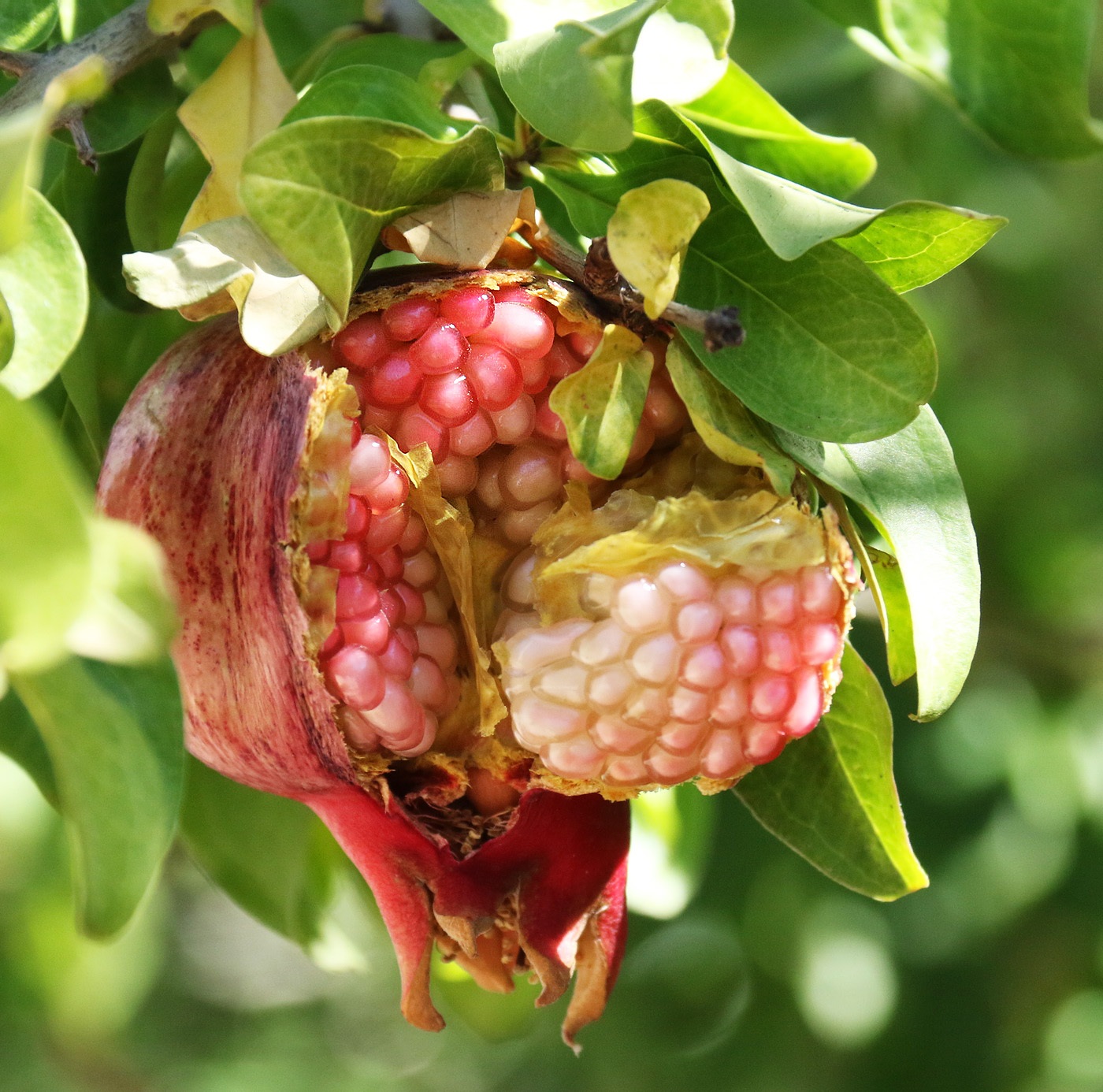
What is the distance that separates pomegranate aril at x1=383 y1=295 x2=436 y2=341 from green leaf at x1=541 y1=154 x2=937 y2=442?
0.11m

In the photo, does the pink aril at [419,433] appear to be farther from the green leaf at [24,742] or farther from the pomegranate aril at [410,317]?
the green leaf at [24,742]

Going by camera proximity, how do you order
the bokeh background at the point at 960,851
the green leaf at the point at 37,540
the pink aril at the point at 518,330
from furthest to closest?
the bokeh background at the point at 960,851, the pink aril at the point at 518,330, the green leaf at the point at 37,540

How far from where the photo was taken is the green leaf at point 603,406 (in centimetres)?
49

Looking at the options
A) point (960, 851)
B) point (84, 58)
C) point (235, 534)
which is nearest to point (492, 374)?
point (235, 534)

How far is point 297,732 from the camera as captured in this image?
19.8 inches

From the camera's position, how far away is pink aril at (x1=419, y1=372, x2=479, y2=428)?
20.4 inches

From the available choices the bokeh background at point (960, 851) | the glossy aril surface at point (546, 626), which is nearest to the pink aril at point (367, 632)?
the glossy aril surface at point (546, 626)

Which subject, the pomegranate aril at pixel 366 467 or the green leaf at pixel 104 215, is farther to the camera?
the green leaf at pixel 104 215

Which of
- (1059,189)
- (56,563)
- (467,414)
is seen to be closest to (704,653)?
(467,414)

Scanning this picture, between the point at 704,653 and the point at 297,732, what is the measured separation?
162 millimetres

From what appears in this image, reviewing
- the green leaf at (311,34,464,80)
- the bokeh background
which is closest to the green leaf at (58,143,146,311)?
the green leaf at (311,34,464,80)

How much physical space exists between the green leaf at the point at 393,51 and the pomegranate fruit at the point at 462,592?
23 cm

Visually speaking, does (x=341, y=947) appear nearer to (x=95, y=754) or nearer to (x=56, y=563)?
(x=95, y=754)

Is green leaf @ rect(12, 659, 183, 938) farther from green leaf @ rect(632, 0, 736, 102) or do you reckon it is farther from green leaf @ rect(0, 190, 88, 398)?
green leaf @ rect(632, 0, 736, 102)
